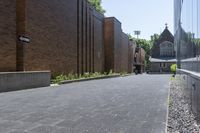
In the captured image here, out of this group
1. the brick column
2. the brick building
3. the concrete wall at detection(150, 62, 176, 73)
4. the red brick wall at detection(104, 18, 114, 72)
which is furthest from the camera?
the concrete wall at detection(150, 62, 176, 73)

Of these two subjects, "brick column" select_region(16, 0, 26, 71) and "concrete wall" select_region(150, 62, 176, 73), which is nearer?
"brick column" select_region(16, 0, 26, 71)

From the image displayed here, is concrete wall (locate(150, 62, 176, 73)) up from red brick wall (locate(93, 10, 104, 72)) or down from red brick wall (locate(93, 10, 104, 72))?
down

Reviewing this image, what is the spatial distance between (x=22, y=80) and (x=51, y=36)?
307 inches

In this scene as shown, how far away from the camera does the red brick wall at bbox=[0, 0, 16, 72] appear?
18.0 metres

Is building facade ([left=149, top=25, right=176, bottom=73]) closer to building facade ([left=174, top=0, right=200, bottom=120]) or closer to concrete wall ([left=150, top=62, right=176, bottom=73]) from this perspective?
concrete wall ([left=150, top=62, right=176, bottom=73])

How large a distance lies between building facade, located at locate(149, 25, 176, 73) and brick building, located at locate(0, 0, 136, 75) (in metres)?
34.5

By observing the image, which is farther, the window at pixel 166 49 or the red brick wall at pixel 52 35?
the window at pixel 166 49

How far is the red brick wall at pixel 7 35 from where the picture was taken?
17969mm

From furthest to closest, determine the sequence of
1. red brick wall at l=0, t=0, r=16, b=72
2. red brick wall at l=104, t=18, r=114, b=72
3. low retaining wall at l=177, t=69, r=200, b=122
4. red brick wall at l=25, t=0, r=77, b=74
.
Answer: red brick wall at l=104, t=18, r=114, b=72 < red brick wall at l=25, t=0, r=77, b=74 < red brick wall at l=0, t=0, r=16, b=72 < low retaining wall at l=177, t=69, r=200, b=122

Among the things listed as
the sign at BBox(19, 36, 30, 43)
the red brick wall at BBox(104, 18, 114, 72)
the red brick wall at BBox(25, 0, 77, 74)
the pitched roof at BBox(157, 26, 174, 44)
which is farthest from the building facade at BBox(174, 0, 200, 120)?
the pitched roof at BBox(157, 26, 174, 44)

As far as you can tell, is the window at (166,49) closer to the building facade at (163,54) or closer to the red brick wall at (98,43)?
the building facade at (163,54)

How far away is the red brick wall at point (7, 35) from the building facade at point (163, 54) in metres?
59.1

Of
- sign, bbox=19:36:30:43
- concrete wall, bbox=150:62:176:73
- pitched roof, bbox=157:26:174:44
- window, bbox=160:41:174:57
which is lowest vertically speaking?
concrete wall, bbox=150:62:176:73

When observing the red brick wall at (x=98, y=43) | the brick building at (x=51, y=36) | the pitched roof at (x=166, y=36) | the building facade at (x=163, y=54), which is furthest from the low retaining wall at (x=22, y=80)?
the pitched roof at (x=166, y=36)
